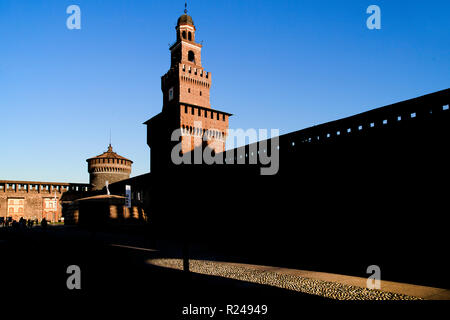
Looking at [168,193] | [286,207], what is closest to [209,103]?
[168,193]

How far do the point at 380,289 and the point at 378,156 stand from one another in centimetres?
470

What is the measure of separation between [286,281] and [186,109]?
738 inches

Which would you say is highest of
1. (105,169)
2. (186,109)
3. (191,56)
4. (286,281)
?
(191,56)

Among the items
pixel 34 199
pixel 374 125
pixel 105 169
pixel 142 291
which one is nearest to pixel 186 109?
pixel 374 125

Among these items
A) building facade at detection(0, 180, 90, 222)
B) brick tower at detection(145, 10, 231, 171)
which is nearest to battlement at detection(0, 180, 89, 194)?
building facade at detection(0, 180, 90, 222)

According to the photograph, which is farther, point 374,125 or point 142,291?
point 374,125

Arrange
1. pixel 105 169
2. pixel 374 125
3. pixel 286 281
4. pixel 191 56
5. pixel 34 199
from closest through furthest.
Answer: pixel 286 281
pixel 374 125
pixel 191 56
pixel 34 199
pixel 105 169

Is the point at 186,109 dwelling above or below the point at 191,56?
below

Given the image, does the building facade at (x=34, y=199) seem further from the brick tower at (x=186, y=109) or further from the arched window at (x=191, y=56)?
the arched window at (x=191, y=56)

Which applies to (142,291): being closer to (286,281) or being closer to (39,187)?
(286,281)

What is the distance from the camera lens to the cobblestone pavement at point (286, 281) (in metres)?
5.69

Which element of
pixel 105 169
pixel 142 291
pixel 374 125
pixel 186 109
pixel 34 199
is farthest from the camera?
pixel 105 169

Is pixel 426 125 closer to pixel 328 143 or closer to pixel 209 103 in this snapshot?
pixel 328 143

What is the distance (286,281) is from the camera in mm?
6891
